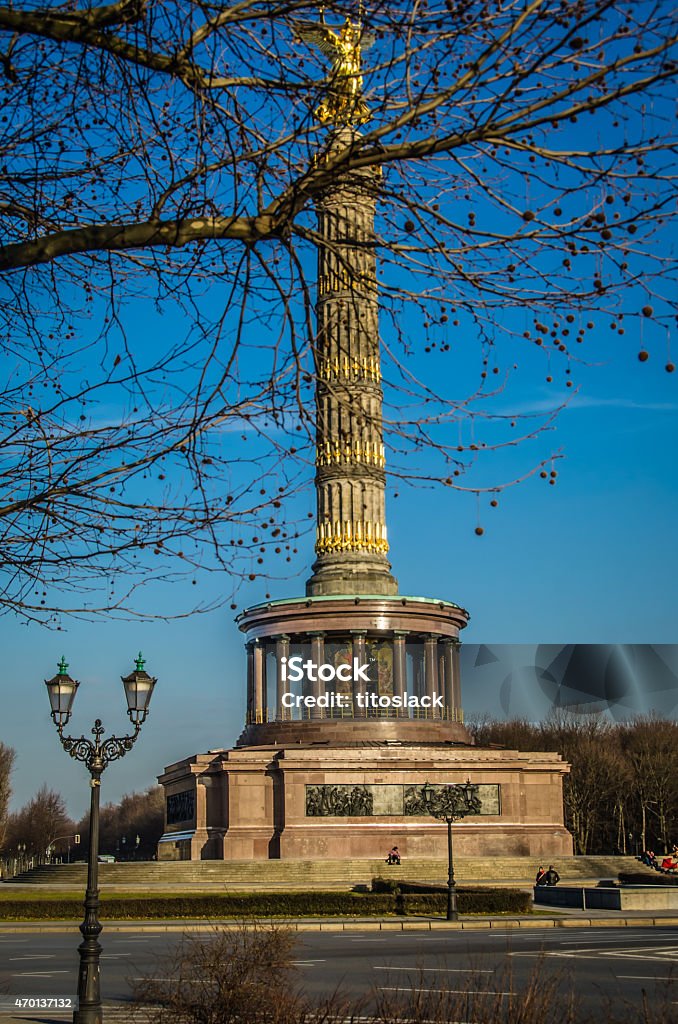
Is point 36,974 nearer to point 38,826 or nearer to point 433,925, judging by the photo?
point 433,925

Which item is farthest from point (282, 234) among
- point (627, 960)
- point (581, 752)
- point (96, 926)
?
point (581, 752)

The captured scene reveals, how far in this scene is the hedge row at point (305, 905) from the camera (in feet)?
108

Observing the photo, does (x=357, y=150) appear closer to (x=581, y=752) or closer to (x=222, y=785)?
(x=222, y=785)

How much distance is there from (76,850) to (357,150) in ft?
463

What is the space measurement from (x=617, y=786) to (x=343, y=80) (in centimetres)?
7278

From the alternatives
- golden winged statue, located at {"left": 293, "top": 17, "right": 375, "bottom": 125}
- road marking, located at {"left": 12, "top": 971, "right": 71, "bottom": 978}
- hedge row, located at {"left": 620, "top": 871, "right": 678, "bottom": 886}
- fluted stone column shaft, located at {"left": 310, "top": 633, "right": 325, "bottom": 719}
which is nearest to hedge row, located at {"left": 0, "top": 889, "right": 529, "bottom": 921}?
hedge row, located at {"left": 620, "top": 871, "right": 678, "bottom": 886}

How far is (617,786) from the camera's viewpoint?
7825 cm

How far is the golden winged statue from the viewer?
971 cm

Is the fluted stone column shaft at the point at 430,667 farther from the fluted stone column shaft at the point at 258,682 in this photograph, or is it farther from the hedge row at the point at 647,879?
the hedge row at the point at 647,879

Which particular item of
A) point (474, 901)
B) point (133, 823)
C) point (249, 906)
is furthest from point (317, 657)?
point (133, 823)

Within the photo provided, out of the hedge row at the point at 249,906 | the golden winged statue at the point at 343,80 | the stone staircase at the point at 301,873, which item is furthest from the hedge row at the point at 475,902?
the golden winged statue at the point at 343,80

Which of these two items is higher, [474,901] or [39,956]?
[474,901]

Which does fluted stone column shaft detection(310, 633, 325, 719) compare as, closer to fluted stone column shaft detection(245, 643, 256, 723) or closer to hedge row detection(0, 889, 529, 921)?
fluted stone column shaft detection(245, 643, 256, 723)

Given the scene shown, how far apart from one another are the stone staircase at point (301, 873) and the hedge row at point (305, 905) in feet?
29.5
